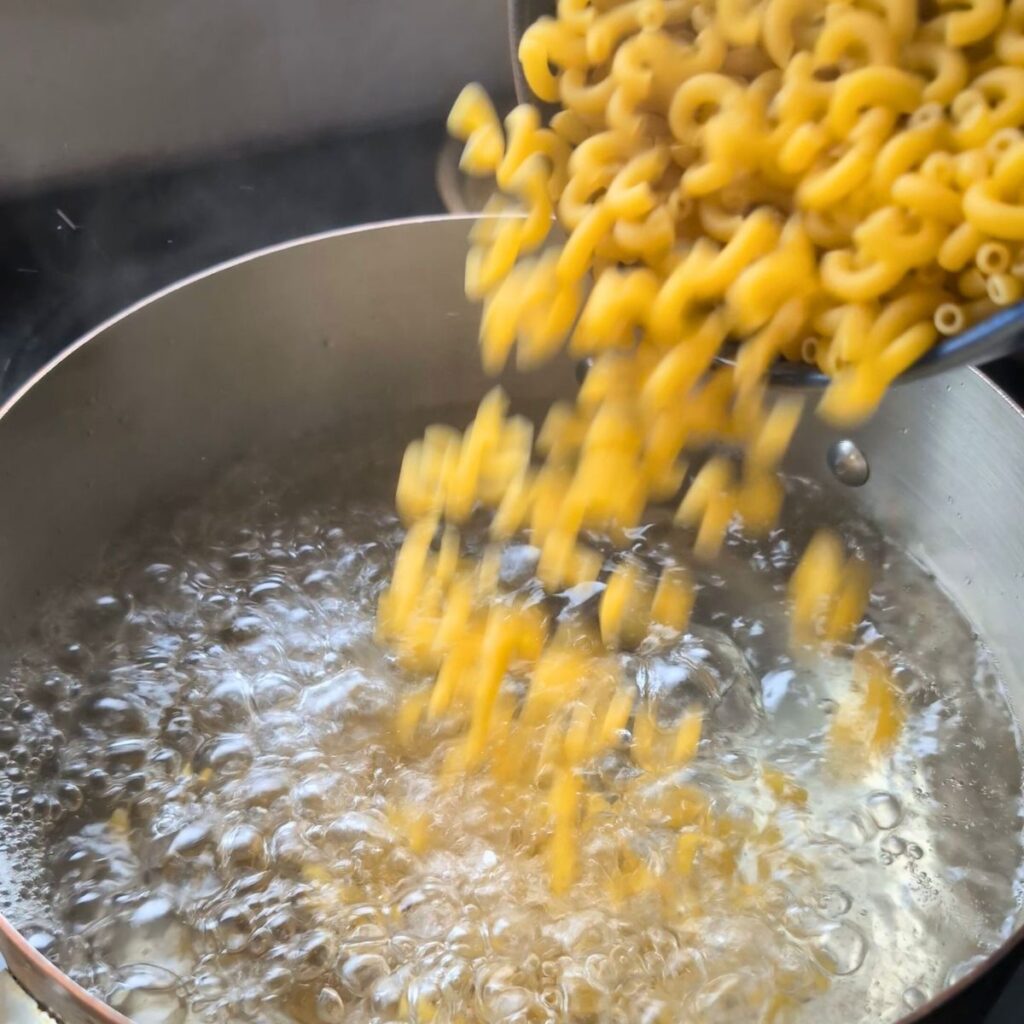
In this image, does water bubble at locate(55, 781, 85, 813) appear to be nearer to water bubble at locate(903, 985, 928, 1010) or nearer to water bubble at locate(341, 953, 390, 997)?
water bubble at locate(341, 953, 390, 997)

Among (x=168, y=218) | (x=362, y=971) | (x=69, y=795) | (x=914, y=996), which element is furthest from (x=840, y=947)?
(x=168, y=218)

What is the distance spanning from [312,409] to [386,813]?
1.28 ft

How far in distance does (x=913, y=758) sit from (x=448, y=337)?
0.52m

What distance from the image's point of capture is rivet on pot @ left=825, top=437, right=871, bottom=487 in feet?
3.29

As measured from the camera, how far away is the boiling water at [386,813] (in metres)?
0.73

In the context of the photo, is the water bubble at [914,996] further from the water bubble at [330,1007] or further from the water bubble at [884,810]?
the water bubble at [330,1007]

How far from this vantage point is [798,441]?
104cm

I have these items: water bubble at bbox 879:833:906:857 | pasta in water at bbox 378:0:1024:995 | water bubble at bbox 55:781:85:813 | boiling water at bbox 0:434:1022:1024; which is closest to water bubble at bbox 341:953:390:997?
boiling water at bbox 0:434:1022:1024

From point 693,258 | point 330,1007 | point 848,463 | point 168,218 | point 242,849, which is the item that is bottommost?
point 330,1007

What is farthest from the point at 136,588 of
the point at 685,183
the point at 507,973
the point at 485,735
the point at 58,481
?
the point at 685,183

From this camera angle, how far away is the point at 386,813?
2.71 ft

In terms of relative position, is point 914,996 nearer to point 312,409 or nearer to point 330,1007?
point 330,1007

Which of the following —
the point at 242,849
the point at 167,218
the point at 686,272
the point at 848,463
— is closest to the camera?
the point at 686,272

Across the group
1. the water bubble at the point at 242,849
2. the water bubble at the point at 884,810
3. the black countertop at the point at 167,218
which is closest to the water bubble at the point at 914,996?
the water bubble at the point at 884,810
